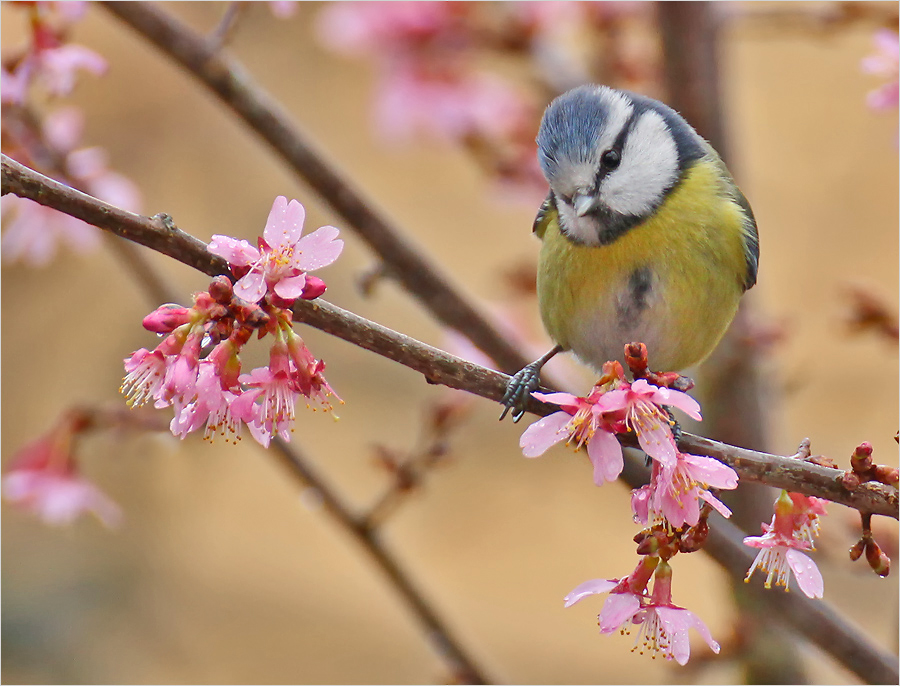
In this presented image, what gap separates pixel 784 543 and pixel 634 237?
1.75 feet

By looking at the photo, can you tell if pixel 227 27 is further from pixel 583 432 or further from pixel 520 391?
pixel 583 432

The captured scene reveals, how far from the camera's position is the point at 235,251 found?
28.7 inches

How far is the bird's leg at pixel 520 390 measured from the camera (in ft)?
2.80

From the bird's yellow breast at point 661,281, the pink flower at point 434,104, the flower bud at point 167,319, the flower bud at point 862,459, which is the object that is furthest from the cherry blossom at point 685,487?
the pink flower at point 434,104

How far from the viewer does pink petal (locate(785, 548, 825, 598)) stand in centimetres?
76

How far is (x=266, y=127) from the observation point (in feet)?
3.94

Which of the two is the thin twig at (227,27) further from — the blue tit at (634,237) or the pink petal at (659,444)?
the pink petal at (659,444)

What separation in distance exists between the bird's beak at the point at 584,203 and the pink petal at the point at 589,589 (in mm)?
493

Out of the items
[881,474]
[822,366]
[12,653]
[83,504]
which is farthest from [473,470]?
[881,474]

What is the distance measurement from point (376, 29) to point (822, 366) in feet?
5.68

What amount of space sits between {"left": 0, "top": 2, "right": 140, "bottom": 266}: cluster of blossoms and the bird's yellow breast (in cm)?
60

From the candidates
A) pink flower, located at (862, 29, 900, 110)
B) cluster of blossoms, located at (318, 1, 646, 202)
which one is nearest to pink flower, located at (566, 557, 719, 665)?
pink flower, located at (862, 29, 900, 110)

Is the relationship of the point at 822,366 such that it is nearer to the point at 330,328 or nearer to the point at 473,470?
the point at 473,470

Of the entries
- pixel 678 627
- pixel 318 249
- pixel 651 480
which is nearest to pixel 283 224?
pixel 318 249
